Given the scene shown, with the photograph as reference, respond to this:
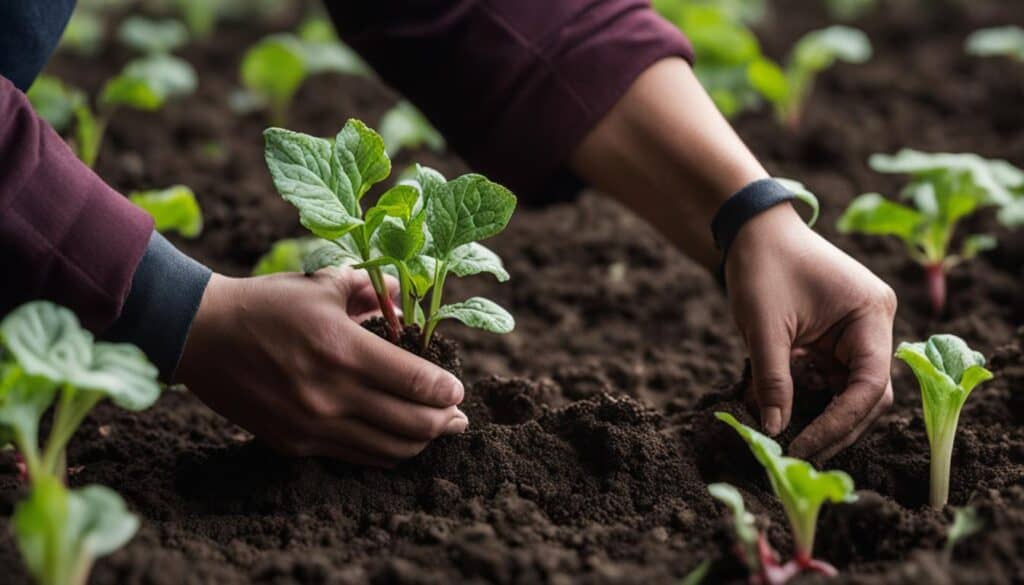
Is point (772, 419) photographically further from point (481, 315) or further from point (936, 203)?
point (936, 203)

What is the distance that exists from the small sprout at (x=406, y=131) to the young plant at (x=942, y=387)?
1.71 meters

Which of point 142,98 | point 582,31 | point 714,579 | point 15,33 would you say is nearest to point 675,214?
point 582,31

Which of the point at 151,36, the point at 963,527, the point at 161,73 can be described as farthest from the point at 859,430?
the point at 151,36

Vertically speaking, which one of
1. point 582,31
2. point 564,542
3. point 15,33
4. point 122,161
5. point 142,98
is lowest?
point 122,161

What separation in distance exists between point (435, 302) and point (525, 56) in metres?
0.63

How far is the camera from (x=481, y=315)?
1.65 metres

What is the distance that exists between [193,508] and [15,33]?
74 centimetres

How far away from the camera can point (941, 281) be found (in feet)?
8.57

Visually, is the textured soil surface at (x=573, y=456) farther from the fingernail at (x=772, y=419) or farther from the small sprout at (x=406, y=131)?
the small sprout at (x=406, y=131)

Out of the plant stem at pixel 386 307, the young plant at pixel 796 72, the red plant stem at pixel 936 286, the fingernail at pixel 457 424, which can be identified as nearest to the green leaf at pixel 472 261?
the plant stem at pixel 386 307

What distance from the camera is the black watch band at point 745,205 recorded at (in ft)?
6.30

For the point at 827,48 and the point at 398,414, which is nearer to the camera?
the point at 398,414

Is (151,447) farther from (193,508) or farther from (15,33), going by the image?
(15,33)

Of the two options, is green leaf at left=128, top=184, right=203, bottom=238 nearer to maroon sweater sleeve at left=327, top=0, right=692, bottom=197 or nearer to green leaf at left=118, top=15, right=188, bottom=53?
maroon sweater sleeve at left=327, top=0, right=692, bottom=197
